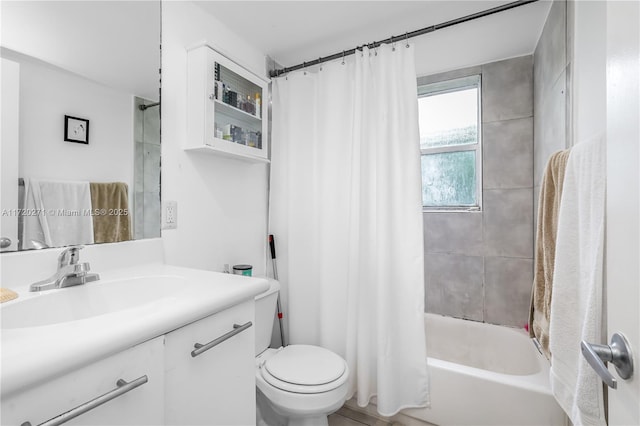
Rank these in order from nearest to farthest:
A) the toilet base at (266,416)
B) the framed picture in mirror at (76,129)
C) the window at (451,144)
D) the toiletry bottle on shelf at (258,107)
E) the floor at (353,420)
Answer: the framed picture in mirror at (76,129) < the toilet base at (266,416) < the floor at (353,420) < the toiletry bottle on shelf at (258,107) < the window at (451,144)

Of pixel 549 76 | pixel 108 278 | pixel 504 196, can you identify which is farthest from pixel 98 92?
pixel 504 196

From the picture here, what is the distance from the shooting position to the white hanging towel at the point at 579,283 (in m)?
0.83

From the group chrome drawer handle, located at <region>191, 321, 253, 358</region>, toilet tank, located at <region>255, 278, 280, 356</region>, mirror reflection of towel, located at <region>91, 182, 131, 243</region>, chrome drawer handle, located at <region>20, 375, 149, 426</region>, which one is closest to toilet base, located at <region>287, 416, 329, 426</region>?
toilet tank, located at <region>255, 278, 280, 356</region>

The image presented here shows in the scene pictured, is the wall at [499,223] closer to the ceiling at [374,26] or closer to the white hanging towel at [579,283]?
the ceiling at [374,26]

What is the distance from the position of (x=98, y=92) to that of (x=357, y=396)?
1965 millimetres

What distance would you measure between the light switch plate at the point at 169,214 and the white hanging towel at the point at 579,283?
5.25 ft

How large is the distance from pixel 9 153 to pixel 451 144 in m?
2.52

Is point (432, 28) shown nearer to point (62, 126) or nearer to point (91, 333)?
point (62, 126)

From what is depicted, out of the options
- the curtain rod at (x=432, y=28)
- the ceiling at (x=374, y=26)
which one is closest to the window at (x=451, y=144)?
the ceiling at (x=374, y=26)

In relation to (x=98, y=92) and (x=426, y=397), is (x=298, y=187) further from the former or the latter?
(x=426, y=397)

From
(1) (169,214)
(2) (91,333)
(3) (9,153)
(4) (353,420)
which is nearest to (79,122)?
(3) (9,153)

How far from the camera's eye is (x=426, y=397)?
163 centimetres

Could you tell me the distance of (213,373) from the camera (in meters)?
0.88

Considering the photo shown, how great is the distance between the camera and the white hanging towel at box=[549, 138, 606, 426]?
0.83m
